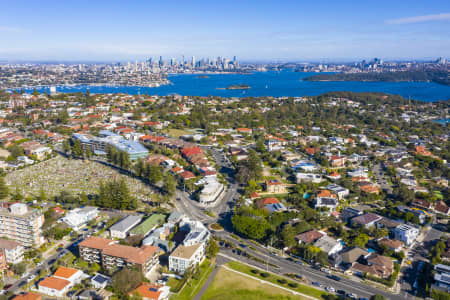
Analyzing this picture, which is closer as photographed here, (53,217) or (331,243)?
(331,243)

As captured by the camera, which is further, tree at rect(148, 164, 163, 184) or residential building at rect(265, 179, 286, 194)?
residential building at rect(265, 179, 286, 194)

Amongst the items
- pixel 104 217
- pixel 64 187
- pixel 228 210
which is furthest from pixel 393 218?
pixel 64 187

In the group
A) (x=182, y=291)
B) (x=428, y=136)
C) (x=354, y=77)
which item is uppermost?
(x=354, y=77)

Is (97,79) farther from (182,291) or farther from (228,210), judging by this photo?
(182,291)

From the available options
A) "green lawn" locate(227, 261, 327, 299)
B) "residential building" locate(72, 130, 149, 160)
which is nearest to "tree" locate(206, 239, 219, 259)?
"green lawn" locate(227, 261, 327, 299)

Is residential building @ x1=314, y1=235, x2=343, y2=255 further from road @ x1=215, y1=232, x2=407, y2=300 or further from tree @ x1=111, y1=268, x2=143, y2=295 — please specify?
tree @ x1=111, y1=268, x2=143, y2=295

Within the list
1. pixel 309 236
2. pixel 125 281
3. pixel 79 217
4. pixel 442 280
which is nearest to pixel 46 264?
pixel 79 217

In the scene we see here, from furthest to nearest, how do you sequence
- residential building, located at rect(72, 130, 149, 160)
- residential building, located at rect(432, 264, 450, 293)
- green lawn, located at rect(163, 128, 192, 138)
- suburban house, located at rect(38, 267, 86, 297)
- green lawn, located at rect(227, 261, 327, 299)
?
green lawn, located at rect(163, 128, 192, 138) → residential building, located at rect(72, 130, 149, 160) → residential building, located at rect(432, 264, 450, 293) → green lawn, located at rect(227, 261, 327, 299) → suburban house, located at rect(38, 267, 86, 297)
